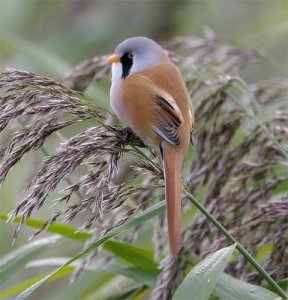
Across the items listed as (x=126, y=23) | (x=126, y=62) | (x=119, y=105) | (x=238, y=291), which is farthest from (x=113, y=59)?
(x=126, y=23)

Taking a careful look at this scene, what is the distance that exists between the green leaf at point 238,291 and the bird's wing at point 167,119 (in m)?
0.53

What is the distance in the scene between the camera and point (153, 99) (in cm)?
272

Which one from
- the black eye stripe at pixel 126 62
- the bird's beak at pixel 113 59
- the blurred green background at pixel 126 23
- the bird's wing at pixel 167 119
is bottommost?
the blurred green background at pixel 126 23

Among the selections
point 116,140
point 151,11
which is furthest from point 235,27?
point 116,140

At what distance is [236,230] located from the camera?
2.43 m

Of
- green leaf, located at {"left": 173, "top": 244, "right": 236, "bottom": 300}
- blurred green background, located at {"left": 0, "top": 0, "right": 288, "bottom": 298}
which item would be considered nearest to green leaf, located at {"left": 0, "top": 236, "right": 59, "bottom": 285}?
green leaf, located at {"left": 173, "top": 244, "right": 236, "bottom": 300}

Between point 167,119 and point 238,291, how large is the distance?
69cm

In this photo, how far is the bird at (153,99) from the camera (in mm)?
2580

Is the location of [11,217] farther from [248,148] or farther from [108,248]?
[248,148]

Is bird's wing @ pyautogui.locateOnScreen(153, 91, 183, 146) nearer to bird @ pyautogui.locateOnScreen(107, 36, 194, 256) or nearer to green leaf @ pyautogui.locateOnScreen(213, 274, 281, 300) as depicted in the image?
bird @ pyautogui.locateOnScreen(107, 36, 194, 256)

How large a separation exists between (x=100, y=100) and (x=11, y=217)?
126 centimetres

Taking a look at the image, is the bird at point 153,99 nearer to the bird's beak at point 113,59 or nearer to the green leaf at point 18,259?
the bird's beak at point 113,59

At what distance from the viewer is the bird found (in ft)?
8.46

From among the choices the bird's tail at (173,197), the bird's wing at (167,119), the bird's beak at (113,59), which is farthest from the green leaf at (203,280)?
the bird's beak at (113,59)
